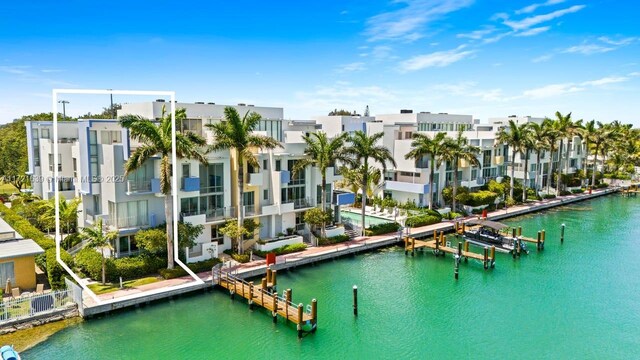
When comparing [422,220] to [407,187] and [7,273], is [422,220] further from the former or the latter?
[7,273]

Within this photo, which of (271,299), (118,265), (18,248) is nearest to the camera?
(271,299)

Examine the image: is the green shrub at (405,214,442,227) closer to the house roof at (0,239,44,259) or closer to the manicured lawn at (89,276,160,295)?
the manicured lawn at (89,276,160,295)

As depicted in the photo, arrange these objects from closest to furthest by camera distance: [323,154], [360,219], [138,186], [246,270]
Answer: [246,270], [138,186], [323,154], [360,219]

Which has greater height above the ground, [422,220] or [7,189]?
[7,189]

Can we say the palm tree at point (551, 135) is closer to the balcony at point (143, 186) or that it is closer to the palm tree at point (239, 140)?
the palm tree at point (239, 140)

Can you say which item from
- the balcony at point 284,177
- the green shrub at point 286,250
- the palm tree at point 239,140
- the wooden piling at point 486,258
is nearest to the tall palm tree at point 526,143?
the wooden piling at point 486,258

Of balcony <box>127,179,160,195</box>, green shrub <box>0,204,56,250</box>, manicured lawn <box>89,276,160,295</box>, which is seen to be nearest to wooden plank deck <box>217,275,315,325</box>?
manicured lawn <box>89,276,160,295</box>

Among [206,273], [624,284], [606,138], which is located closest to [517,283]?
[624,284]

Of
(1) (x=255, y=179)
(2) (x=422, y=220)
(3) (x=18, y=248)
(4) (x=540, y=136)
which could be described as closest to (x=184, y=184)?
(1) (x=255, y=179)
